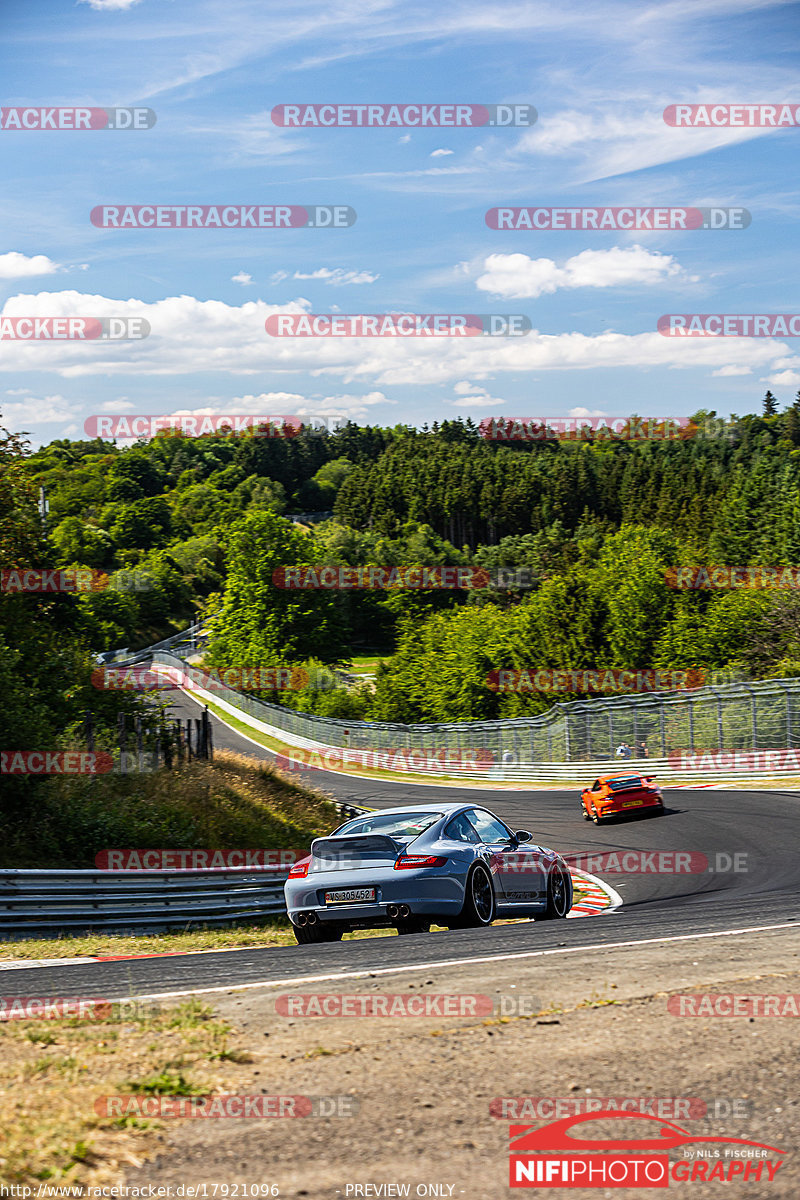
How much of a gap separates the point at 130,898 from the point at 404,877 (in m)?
4.86

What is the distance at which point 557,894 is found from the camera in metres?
11.9

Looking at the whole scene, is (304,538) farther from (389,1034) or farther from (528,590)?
(389,1034)

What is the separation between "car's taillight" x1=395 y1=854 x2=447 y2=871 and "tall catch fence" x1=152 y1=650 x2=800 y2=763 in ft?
75.9

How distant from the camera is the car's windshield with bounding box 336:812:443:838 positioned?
10.3 metres

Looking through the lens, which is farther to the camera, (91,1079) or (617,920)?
(617,920)

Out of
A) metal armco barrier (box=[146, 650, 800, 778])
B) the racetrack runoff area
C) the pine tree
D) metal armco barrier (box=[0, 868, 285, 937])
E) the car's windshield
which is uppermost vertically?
the pine tree

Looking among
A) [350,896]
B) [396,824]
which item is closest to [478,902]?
[396,824]

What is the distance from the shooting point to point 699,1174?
3.71 meters

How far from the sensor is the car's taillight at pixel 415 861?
9.75 meters

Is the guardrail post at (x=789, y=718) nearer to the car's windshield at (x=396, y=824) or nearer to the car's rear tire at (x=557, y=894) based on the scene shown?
the car's rear tire at (x=557, y=894)

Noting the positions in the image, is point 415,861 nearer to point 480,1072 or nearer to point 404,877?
point 404,877

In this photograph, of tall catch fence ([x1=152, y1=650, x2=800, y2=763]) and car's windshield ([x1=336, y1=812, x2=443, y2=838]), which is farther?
tall catch fence ([x1=152, y1=650, x2=800, y2=763])

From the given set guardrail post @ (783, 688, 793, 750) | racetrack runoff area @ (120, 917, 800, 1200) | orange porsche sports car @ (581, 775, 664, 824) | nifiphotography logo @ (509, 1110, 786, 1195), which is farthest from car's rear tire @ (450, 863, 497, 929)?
guardrail post @ (783, 688, 793, 750)

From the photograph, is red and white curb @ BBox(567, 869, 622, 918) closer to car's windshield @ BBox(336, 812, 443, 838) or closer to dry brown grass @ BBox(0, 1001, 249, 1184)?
car's windshield @ BBox(336, 812, 443, 838)
